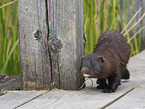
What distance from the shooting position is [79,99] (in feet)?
9.08

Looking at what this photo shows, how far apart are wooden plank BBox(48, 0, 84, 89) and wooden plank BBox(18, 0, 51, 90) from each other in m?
0.08

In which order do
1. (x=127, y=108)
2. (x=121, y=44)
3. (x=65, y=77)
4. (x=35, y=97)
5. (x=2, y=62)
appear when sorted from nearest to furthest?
(x=127, y=108) < (x=35, y=97) < (x=65, y=77) < (x=121, y=44) < (x=2, y=62)

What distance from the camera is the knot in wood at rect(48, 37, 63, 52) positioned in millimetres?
3049

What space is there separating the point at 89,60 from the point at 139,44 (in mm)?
3306

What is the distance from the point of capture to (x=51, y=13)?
3.01 m

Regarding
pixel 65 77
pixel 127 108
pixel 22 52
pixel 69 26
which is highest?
pixel 69 26

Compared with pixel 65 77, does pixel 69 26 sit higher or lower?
higher

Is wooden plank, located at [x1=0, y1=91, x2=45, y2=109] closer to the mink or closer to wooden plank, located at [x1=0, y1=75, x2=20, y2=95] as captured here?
wooden plank, located at [x1=0, y1=75, x2=20, y2=95]

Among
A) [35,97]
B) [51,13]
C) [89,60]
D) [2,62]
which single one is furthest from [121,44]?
[2,62]

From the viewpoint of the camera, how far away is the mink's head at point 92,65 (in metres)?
2.96

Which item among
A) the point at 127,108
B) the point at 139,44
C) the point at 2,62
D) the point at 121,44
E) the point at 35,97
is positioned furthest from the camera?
the point at 139,44

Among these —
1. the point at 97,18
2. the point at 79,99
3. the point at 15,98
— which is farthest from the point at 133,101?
the point at 97,18

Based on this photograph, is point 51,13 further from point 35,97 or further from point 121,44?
point 121,44

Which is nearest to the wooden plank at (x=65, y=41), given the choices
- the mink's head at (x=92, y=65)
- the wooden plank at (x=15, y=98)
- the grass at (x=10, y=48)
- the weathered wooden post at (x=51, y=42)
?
the weathered wooden post at (x=51, y=42)
